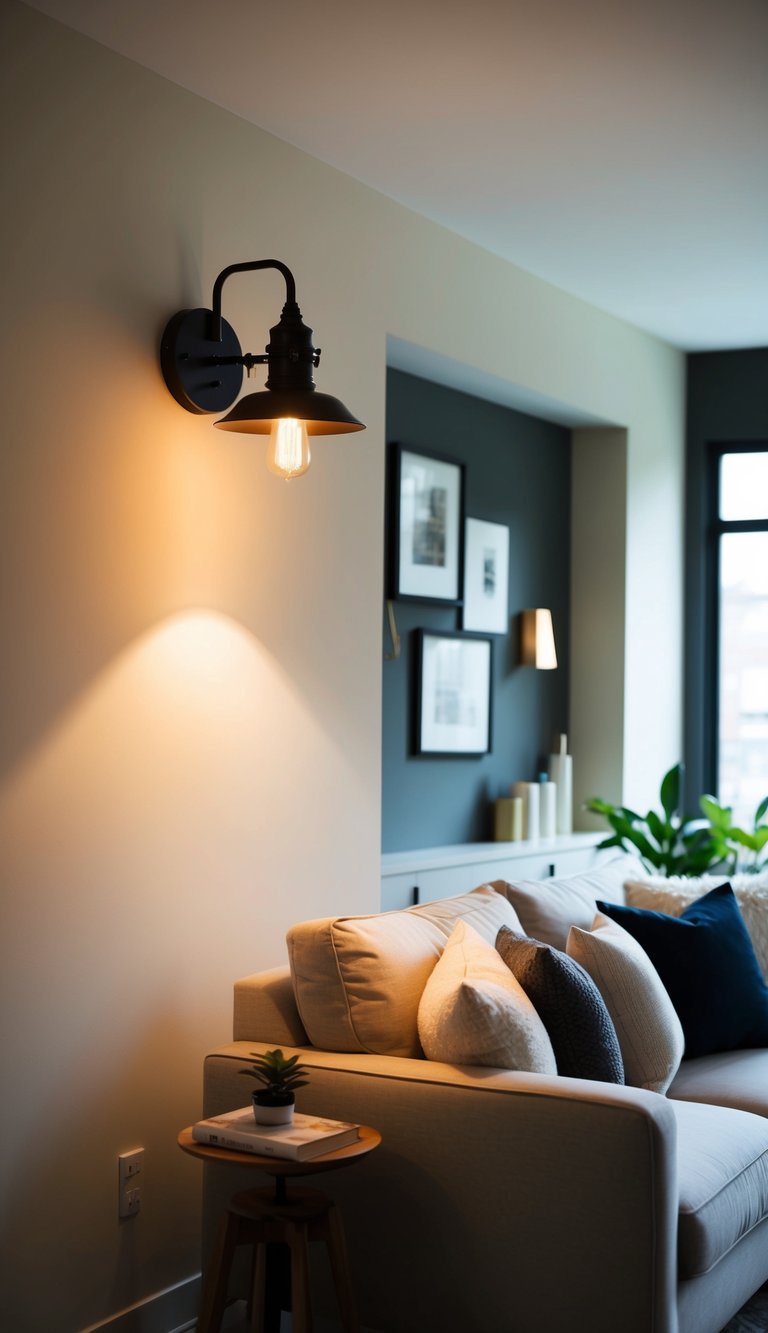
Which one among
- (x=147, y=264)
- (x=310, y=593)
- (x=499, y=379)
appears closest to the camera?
(x=147, y=264)

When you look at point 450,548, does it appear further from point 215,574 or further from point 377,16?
point 377,16

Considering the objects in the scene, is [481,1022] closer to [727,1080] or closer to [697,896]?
[727,1080]

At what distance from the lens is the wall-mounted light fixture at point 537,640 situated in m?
5.16

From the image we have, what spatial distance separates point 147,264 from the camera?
304 cm

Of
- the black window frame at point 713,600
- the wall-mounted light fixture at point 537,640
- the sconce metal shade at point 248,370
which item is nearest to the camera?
the sconce metal shade at point 248,370

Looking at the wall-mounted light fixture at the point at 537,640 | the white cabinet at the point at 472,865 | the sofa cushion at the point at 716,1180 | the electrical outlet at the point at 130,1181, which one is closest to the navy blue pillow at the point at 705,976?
the sofa cushion at the point at 716,1180

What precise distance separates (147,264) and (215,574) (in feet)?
2.29

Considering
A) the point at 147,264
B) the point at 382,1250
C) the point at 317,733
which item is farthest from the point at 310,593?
the point at 382,1250

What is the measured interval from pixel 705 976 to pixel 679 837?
185 cm

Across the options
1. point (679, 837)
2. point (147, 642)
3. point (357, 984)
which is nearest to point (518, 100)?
point (147, 642)

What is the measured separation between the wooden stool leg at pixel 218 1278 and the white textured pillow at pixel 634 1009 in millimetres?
1026

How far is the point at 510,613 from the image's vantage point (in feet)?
17.0

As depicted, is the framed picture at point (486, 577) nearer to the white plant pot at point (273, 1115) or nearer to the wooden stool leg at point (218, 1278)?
the white plant pot at point (273, 1115)

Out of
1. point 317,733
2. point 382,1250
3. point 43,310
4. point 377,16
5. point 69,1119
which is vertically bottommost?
point 382,1250
